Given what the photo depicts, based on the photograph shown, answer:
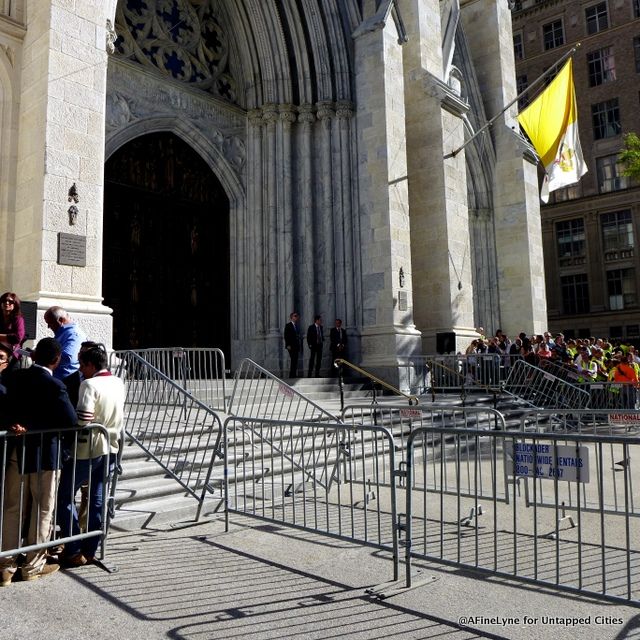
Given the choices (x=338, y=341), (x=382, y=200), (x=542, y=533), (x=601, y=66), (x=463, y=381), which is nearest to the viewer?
(x=542, y=533)

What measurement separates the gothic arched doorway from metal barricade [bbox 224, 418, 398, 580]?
596cm

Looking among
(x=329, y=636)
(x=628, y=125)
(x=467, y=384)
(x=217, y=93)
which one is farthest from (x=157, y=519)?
(x=628, y=125)

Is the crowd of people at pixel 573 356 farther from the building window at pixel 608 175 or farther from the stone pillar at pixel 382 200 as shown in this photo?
the building window at pixel 608 175

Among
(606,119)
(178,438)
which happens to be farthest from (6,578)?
(606,119)

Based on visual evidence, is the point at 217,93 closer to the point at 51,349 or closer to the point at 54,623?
the point at 51,349

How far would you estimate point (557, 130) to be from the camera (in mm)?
18172

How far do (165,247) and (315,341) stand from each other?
4.14 meters

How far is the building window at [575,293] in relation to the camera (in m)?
39.9

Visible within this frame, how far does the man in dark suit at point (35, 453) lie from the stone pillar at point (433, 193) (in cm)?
1335

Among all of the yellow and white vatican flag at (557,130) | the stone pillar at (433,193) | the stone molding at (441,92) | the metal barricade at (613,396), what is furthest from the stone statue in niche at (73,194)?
the yellow and white vatican flag at (557,130)

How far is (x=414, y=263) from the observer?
1786cm

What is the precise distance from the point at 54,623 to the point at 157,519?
2.31 metres

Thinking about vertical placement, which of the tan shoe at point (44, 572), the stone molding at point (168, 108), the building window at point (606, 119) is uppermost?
the building window at point (606, 119)

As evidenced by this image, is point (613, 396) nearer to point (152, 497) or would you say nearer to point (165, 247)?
point (165, 247)
